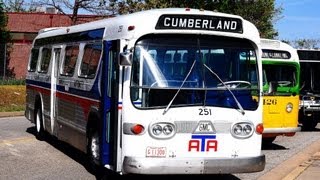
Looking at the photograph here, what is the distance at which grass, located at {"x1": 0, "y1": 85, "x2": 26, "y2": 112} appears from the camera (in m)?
25.4

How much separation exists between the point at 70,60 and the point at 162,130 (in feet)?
13.6

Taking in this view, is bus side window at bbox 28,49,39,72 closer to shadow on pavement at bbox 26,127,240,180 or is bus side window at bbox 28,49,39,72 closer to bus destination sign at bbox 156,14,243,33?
shadow on pavement at bbox 26,127,240,180

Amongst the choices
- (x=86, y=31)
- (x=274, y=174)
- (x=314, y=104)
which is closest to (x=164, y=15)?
(x=86, y=31)

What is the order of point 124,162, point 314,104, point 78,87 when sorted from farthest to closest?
point 314,104
point 78,87
point 124,162

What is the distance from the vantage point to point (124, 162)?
8219 mm

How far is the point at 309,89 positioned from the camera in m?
19.7

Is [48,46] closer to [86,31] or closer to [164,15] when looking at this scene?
[86,31]

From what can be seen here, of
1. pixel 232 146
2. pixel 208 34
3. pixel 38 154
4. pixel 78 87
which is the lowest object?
pixel 38 154

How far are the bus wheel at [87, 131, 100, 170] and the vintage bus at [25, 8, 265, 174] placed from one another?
299 mm

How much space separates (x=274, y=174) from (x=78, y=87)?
12.8 feet

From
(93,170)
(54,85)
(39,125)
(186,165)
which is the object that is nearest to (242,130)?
(186,165)

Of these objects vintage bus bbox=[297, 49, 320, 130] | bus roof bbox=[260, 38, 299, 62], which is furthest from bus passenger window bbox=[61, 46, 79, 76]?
vintage bus bbox=[297, 49, 320, 130]

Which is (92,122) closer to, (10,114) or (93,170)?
(93,170)

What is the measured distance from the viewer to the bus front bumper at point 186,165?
8.14 meters
